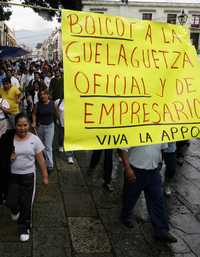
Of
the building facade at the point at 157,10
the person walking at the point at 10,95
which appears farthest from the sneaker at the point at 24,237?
the building facade at the point at 157,10

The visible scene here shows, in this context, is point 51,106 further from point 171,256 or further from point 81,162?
point 171,256

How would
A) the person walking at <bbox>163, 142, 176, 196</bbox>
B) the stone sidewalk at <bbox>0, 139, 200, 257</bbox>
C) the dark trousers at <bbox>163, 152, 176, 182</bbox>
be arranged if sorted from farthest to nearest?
the dark trousers at <bbox>163, 152, 176, 182</bbox>
the person walking at <bbox>163, 142, 176, 196</bbox>
the stone sidewalk at <bbox>0, 139, 200, 257</bbox>

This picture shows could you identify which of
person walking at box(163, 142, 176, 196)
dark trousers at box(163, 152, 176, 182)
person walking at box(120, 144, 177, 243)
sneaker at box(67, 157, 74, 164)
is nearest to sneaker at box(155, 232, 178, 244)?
person walking at box(120, 144, 177, 243)

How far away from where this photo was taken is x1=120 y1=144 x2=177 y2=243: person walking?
187 inches

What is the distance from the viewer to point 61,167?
774cm

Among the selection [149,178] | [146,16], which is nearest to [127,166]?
[149,178]

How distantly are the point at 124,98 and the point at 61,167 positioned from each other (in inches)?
165

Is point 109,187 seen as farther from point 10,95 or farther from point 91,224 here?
point 10,95

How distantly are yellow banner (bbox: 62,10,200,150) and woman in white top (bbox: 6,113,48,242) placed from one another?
4.13 feet

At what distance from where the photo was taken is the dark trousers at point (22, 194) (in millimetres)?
4742

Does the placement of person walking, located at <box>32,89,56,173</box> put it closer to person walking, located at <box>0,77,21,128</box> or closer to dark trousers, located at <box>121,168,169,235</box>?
person walking, located at <box>0,77,21,128</box>

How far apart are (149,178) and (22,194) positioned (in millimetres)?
1468

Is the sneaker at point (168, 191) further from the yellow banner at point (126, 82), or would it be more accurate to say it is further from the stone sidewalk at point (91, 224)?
the yellow banner at point (126, 82)

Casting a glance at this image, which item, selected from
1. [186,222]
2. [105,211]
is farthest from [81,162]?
[186,222]
